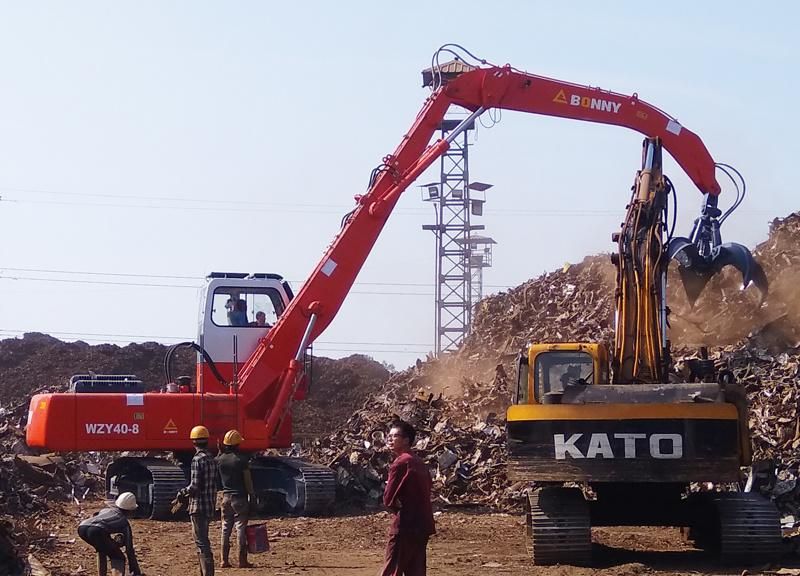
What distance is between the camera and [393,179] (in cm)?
1980

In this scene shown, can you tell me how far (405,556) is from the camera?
1040cm

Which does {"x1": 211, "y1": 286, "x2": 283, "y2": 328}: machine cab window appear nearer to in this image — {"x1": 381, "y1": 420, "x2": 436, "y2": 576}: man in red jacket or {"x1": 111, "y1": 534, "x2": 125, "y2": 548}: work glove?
{"x1": 111, "y1": 534, "x2": 125, "y2": 548}: work glove

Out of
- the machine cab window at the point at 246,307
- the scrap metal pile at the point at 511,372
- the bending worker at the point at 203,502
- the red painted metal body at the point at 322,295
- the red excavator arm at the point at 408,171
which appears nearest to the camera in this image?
the bending worker at the point at 203,502

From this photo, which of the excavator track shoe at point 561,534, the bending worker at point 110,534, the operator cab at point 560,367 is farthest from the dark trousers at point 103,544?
the operator cab at point 560,367

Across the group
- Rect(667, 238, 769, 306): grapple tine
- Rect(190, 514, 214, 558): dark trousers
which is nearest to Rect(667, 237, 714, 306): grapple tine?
Rect(667, 238, 769, 306): grapple tine

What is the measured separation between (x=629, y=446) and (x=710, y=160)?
27.0 ft

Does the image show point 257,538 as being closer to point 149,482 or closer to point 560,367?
point 560,367

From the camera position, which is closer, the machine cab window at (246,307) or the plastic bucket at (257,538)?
the plastic bucket at (257,538)

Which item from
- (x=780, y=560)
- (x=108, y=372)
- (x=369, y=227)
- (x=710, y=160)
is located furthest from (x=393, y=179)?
(x=108, y=372)

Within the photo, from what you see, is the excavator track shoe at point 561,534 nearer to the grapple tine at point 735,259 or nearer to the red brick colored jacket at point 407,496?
the red brick colored jacket at point 407,496

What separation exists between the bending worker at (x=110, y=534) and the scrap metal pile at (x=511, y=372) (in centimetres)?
843

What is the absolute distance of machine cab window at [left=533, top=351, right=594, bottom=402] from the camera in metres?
14.8

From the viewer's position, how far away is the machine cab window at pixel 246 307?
19891mm

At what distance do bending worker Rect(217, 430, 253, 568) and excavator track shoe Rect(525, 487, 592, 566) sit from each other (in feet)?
10.9
